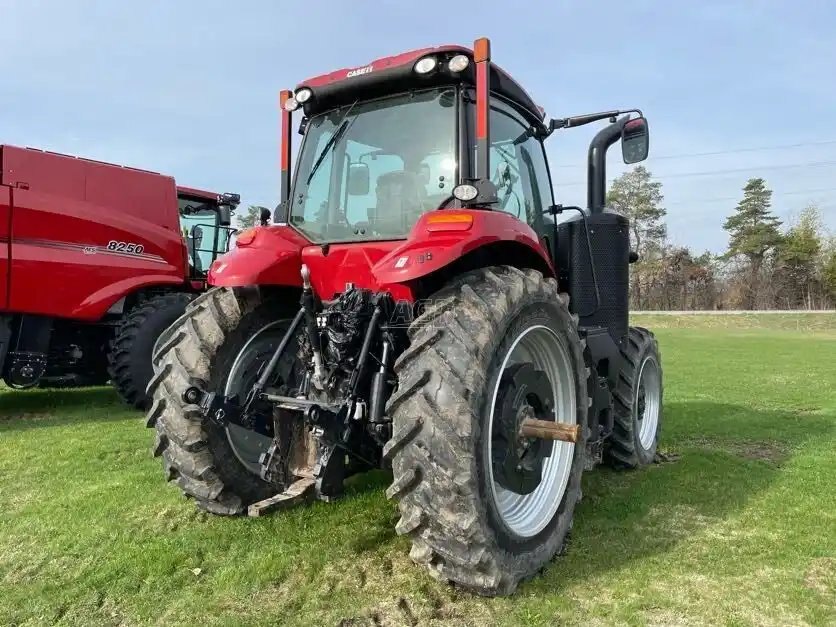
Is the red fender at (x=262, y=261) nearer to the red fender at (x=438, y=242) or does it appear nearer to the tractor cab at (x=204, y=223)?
the red fender at (x=438, y=242)

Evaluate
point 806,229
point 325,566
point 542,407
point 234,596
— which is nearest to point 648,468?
point 542,407

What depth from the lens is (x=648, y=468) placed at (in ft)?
16.7

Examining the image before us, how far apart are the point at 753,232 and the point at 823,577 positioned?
57.9m

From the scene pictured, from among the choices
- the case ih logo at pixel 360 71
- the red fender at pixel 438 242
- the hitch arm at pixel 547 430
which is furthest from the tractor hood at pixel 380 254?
the case ih logo at pixel 360 71

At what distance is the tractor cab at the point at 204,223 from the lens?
9.21m

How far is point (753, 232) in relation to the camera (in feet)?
177

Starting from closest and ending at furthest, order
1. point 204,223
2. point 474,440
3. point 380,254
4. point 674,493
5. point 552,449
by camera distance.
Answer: point 474,440
point 380,254
point 552,449
point 674,493
point 204,223

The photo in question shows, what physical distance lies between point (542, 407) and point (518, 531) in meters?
0.67

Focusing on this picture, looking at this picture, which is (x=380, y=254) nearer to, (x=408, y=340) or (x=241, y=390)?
(x=408, y=340)

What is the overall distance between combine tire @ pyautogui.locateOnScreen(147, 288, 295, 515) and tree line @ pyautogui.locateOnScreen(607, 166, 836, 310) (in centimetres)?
4266

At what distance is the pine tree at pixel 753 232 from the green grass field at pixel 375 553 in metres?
49.2

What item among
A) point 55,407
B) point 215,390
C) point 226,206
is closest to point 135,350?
point 55,407

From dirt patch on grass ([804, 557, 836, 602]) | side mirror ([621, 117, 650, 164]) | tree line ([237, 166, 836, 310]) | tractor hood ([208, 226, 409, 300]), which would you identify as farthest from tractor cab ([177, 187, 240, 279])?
tree line ([237, 166, 836, 310])

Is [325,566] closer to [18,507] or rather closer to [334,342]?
[334,342]
